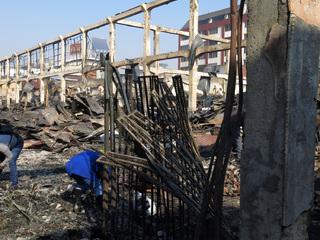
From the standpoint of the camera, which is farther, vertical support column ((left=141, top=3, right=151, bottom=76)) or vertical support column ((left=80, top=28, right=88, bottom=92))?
→ vertical support column ((left=80, top=28, right=88, bottom=92))

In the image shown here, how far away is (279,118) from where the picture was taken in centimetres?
192

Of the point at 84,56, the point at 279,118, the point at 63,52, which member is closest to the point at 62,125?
the point at 279,118

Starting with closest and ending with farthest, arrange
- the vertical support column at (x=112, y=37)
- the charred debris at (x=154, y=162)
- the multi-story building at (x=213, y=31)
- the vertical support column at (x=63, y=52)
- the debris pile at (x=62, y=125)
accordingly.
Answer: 1. the charred debris at (x=154, y=162)
2. the debris pile at (x=62, y=125)
3. the vertical support column at (x=112, y=37)
4. the vertical support column at (x=63, y=52)
5. the multi-story building at (x=213, y=31)

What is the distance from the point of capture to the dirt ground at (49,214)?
4074 millimetres

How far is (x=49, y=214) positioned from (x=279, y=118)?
3.93m

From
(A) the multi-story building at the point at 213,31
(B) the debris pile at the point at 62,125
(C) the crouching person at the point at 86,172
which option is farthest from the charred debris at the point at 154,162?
(A) the multi-story building at the point at 213,31

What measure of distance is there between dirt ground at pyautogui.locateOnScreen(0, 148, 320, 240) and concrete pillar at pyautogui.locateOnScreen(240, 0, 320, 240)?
2.11m

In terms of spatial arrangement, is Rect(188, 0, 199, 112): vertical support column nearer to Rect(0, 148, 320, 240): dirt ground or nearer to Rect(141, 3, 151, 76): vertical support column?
Rect(141, 3, 151, 76): vertical support column

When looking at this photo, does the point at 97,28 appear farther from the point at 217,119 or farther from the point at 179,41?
the point at 179,41

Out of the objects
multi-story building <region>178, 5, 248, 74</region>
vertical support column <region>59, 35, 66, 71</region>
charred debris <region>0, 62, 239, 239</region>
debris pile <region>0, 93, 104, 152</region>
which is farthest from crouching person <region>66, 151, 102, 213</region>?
multi-story building <region>178, 5, 248, 74</region>

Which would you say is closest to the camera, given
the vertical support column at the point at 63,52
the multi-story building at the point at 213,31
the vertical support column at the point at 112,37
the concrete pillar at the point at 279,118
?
the concrete pillar at the point at 279,118

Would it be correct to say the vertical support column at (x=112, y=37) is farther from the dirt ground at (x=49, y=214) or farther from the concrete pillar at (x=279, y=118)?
the concrete pillar at (x=279, y=118)

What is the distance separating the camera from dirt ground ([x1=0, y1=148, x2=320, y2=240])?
13.4 ft

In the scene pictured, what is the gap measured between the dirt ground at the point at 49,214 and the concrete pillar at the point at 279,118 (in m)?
2.11
